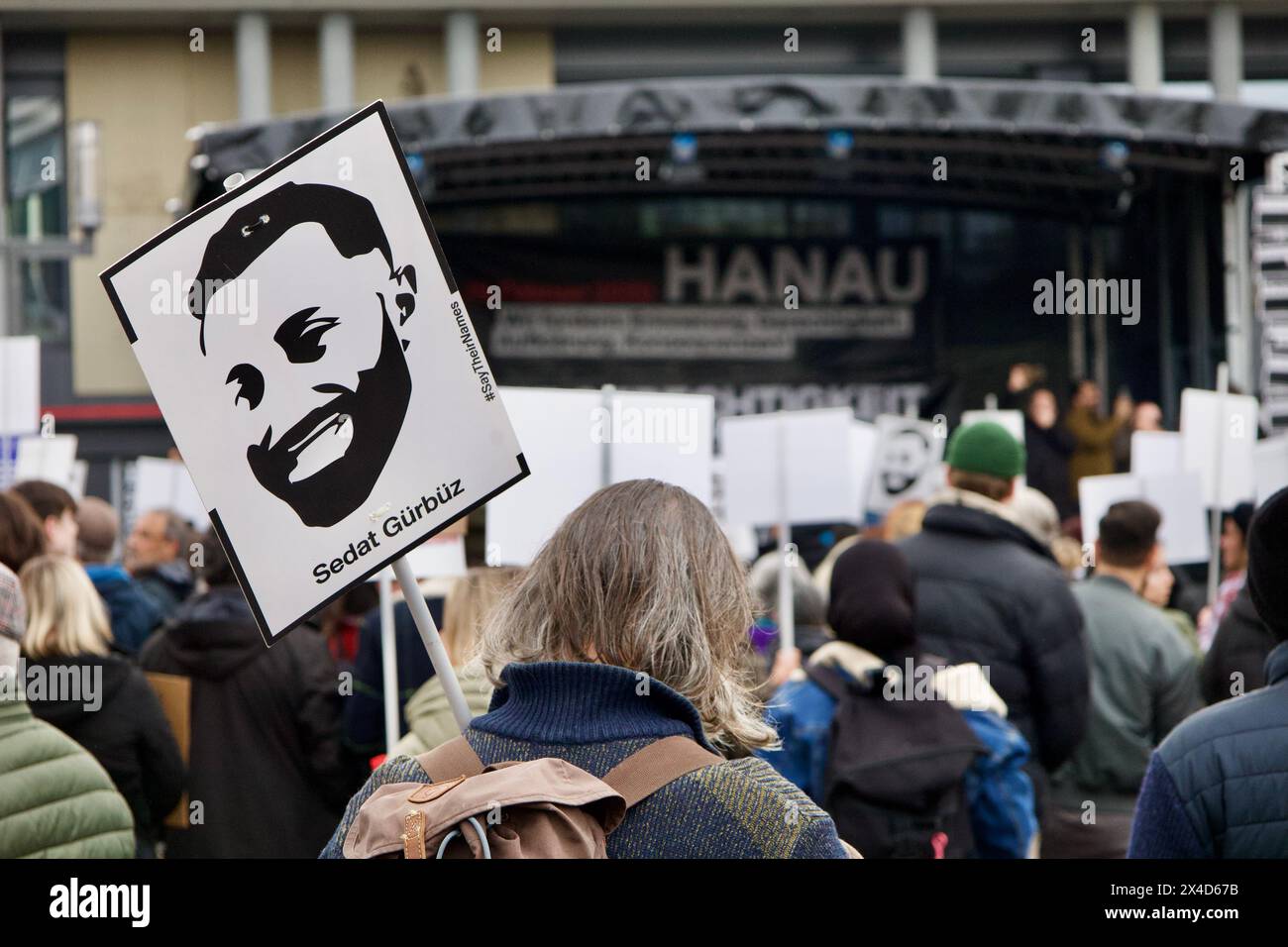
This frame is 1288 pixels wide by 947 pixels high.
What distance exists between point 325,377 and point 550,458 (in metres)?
2.28

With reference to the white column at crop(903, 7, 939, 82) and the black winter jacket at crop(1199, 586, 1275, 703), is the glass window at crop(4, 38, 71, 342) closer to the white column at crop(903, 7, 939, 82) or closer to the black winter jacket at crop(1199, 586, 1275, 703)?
the white column at crop(903, 7, 939, 82)

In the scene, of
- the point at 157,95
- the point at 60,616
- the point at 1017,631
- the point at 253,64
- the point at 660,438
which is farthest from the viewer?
the point at 253,64

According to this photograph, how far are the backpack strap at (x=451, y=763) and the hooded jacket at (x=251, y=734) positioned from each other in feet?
9.42

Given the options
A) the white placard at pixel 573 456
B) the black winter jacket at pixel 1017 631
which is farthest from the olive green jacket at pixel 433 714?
the black winter jacket at pixel 1017 631

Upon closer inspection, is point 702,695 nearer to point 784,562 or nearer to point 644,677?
point 644,677

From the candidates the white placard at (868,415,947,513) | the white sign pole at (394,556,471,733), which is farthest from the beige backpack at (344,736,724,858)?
the white placard at (868,415,947,513)

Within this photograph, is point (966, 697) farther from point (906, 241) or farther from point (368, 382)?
point (906, 241)

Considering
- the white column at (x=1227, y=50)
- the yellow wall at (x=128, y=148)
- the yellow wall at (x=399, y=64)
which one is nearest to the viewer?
the white column at (x=1227, y=50)

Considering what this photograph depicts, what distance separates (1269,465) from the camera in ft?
21.7

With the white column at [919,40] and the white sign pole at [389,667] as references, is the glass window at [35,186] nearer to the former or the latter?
the white column at [919,40]

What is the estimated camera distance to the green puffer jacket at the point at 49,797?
2928 mm

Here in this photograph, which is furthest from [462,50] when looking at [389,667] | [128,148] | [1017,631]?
[1017,631]
